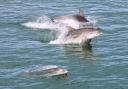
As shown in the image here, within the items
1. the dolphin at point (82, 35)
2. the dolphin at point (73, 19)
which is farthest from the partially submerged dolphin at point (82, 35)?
the dolphin at point (73, 19)

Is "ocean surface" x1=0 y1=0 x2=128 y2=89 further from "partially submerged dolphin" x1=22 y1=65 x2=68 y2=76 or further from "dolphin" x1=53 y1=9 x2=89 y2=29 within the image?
"dolphin" x1=53 y1=9 x2=89 y2=29

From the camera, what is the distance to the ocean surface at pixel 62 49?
23.8 metres

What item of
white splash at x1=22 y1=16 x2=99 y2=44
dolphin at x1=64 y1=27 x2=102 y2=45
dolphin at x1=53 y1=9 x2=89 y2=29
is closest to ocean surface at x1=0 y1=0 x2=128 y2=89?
white splash at x1=22 y1=16 x2=99 y2=44

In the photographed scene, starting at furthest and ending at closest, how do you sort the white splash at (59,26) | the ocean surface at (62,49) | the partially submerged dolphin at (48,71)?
the white splash at (59,26) < the partially submerged dolphin at (48,71) < the ocean surface at (62,49)

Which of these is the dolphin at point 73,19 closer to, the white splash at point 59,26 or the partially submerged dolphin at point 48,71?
the white splash at point 59,26

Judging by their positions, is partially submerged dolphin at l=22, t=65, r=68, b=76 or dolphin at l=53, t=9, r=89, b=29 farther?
dolphin at l=53, t=9, r=89, b=29

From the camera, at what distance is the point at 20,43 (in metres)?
30.0

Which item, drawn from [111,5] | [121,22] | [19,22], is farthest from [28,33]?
[111,5]

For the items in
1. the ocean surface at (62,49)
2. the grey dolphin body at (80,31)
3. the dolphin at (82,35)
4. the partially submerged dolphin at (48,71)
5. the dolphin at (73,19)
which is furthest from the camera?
the dolphin at (73,19)

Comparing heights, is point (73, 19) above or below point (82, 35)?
above

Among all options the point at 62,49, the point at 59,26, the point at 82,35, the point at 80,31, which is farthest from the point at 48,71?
the point at 59,26

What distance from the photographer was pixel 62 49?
29281 millimetres

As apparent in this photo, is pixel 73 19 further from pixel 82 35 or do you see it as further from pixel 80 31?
pixel 82 35

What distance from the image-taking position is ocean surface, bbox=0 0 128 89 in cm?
2384
